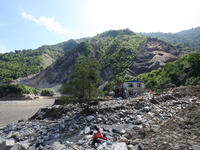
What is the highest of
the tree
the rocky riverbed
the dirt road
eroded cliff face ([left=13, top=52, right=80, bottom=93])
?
eroded cliff face ([left=13, top=52, right=80, bottom=93])

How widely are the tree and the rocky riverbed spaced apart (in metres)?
1.74

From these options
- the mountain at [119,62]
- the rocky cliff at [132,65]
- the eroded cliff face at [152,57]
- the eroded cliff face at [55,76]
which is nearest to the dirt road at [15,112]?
the mountain at [119,62]

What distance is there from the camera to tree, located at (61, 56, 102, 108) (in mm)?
12083

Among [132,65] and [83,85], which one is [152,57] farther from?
[83,85]

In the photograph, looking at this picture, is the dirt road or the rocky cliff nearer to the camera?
the dirt road

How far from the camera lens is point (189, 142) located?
424 cm

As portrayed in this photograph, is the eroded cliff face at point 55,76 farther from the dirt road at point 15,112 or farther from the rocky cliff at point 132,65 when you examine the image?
the dirt road at point 15,112

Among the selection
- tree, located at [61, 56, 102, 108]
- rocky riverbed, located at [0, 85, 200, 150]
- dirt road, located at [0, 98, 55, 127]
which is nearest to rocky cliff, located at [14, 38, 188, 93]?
dirt road, located at [0, 98, 55, 127]

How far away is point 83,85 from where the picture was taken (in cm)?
1223

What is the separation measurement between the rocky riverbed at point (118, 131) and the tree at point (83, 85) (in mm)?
1735

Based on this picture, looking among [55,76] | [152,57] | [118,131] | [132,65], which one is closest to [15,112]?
[118,131]

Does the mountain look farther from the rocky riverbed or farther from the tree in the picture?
the rocky riverbed

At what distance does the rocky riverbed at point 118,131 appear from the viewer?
4746mm

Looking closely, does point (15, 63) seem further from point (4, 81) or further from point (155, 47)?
point (155, 47)
